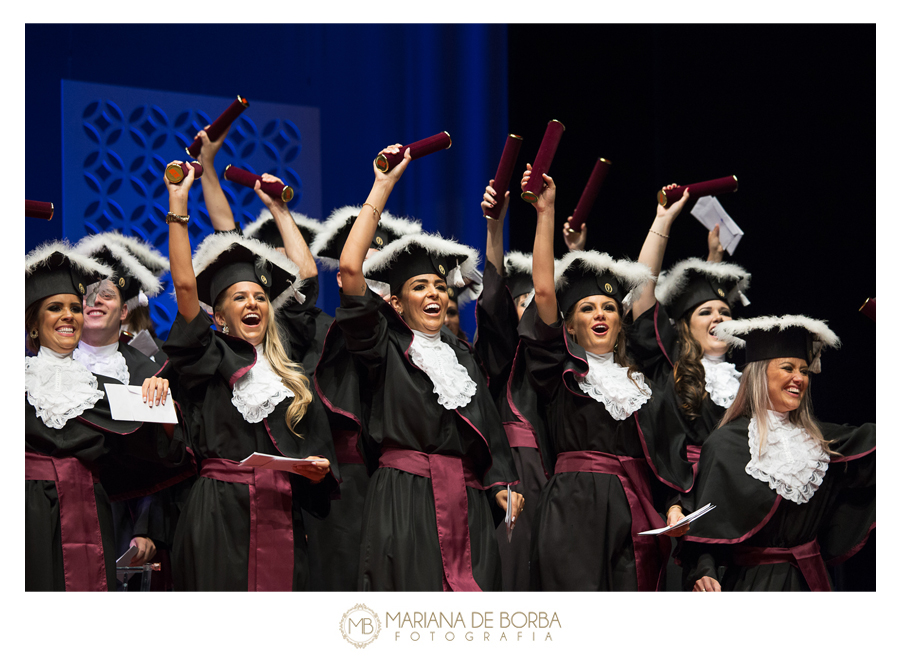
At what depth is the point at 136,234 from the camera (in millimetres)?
5383

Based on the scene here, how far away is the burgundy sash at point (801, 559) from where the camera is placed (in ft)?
11.5

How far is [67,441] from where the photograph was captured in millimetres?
3404

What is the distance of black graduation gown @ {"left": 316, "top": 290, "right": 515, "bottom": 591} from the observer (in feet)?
11.2

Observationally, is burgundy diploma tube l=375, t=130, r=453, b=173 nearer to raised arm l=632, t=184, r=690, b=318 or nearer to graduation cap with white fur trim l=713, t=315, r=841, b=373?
raised arm l=632, t=184, r=690, b=318

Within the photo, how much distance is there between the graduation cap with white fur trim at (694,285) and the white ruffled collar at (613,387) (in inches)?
35.1

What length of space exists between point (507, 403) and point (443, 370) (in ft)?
1.93

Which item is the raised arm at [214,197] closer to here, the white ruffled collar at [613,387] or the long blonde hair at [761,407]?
the white ruffled collar at [613,387]

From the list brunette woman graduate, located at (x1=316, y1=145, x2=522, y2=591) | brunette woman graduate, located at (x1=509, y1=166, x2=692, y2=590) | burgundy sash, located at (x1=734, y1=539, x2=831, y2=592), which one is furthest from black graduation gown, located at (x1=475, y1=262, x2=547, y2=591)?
burgundy sash, located at (x1=734, y1=539, x2=831, y2=592)

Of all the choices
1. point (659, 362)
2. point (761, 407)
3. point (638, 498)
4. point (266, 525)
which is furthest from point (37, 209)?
point (761, 407)

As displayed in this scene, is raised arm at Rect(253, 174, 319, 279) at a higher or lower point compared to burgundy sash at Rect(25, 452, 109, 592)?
higher

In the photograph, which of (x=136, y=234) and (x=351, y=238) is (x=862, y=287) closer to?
(x=351, y=238)
